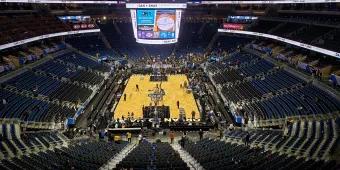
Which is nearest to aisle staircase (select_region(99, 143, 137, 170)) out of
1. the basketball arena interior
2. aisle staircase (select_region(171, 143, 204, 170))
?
the basketball arena interior

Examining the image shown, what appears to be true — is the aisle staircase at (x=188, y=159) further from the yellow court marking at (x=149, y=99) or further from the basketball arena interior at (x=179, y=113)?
the yellow court marking at (x=149, y=99)

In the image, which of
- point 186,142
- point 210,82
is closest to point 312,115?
point 186,142

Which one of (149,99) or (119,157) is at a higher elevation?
(119,157)

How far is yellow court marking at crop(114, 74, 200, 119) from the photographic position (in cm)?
3734

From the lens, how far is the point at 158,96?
135ft

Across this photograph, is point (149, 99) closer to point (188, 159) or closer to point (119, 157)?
point (119, 157)

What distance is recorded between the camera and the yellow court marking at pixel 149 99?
1470 inches

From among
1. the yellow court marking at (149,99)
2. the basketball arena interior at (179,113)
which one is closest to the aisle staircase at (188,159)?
the basketball arena interior at (179,113)

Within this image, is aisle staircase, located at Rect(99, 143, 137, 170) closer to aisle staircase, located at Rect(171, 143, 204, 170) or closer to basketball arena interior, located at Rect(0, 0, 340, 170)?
basketball arena interior, located at Rect(0, 0, 340, 170)

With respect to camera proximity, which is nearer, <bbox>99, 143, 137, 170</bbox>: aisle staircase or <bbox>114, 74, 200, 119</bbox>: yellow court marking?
<bbox>99, 143, 137, 170</bbox>: aisle staircase

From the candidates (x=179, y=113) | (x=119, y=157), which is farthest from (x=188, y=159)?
(x=179, y=113)

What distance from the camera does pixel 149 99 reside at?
42.0 meters

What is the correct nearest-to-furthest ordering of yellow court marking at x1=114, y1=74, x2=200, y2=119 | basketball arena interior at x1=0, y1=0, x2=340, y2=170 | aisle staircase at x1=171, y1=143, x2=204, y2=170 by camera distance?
aisle staircase at x1=171, y1=143, x2=204, y2=170 < basketball arena interior at x1=0, y1=0, x2=340, y2=170 < yellow court marking at x1=114, y1=74, x2=200, y2=119

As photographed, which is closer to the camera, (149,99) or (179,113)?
(179,113)
